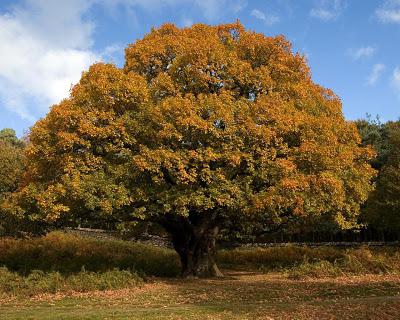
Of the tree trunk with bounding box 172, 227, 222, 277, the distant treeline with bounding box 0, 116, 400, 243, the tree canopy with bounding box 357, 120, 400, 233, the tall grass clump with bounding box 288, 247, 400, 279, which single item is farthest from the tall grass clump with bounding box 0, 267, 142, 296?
the tree canopy with bounding box 357, 120, 400, 233

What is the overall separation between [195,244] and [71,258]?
8049mm

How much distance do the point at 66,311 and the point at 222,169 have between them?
25.7 ft

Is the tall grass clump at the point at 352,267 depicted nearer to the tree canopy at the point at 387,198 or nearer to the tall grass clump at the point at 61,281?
the tall grass clump at the point at 61,281

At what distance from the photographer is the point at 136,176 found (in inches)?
720

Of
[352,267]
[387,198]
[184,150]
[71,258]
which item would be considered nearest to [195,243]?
[184,150]

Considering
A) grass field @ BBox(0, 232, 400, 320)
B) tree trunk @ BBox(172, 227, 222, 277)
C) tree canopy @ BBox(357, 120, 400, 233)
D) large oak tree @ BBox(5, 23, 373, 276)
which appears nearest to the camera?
grass field @ BBox(0, 232, 400, 320)

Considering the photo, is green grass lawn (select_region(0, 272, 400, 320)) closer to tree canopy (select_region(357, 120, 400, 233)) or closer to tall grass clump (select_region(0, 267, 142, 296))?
tall grass clump (select_region(0, 267, 142, 296))

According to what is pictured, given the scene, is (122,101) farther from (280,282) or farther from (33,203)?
(280,282)

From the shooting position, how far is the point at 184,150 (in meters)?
18.0

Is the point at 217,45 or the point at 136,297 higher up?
the point at 217,45

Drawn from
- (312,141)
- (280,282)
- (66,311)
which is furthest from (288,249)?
(66,311)

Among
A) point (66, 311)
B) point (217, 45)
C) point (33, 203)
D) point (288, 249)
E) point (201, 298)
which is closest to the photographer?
point (66, 311)

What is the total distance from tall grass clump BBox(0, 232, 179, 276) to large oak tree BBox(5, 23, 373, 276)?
3.22 m

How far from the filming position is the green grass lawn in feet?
38.5
